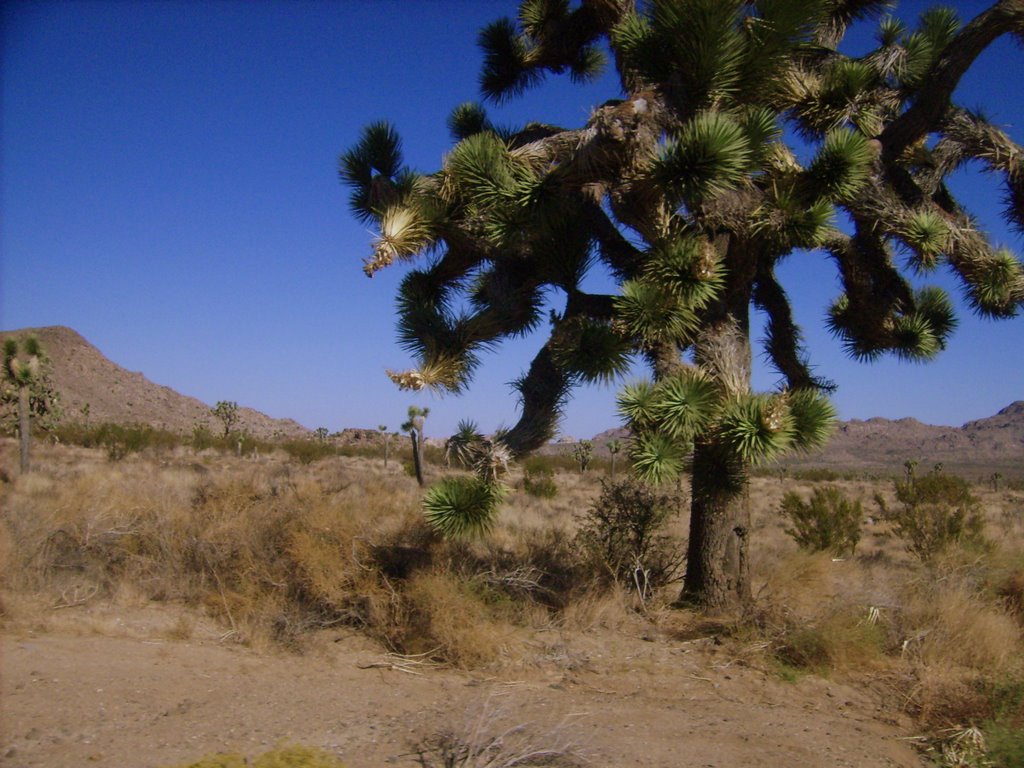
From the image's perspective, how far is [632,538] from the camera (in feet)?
28.3

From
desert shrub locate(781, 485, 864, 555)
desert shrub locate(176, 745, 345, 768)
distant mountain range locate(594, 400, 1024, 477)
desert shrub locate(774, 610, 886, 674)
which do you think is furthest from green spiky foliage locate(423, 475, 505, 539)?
distant mountain range locate(594, 400, 1024, 477)

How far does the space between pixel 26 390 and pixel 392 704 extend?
17.7 metres

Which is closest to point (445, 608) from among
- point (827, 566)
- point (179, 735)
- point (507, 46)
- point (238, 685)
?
point (238, 685)

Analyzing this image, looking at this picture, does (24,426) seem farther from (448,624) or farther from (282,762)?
(282,762)

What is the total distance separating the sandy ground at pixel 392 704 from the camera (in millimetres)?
4613

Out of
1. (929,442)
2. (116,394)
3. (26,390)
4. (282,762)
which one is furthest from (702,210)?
(929,442)

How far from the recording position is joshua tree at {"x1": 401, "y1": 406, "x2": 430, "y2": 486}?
2205 centimetres

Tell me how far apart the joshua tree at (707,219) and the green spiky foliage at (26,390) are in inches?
550

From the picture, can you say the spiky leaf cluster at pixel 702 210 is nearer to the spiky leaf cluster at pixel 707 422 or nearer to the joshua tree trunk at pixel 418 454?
the spiky leaf cluster at pixel 707 422

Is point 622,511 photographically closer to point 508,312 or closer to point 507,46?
point 508,312

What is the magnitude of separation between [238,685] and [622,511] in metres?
4.32

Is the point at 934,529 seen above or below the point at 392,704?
above

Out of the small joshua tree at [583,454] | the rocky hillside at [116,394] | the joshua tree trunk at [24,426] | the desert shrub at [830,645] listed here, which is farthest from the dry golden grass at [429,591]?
the rocky hillside at [116,394]

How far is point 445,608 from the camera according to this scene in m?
6.70
